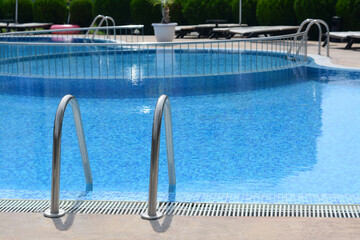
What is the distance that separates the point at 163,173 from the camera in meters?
6.26

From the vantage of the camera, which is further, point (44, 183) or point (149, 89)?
point (149, 89)

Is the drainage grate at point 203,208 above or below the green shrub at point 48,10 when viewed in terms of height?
below

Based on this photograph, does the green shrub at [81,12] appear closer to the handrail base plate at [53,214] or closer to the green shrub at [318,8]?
the green shrub at [318,8]

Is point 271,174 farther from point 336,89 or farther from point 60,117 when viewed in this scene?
point 336,89

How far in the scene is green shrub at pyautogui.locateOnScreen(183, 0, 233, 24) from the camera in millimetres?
23984

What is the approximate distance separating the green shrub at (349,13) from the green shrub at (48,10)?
1476 centimetres

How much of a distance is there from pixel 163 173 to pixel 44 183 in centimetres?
120

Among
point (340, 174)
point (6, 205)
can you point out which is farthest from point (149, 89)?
point (6, 205)

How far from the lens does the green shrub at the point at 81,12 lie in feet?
93.2

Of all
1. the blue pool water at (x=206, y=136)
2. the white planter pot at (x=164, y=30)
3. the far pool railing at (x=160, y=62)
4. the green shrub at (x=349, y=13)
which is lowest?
the blue pool water at (x=206, y=136)

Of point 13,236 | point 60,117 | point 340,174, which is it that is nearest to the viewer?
point 13,236

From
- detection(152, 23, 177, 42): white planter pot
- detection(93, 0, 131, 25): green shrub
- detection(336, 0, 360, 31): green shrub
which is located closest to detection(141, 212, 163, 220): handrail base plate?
detection(152, 23, 177, 42): white planter pot

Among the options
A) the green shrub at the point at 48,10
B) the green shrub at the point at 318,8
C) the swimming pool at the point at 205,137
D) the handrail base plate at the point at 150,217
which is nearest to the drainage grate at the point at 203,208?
the handrail base plate at the point at 150,217

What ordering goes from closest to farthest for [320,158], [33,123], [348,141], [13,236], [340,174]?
[13,236], [340,174], [320,158], [348,141], [33,123]
